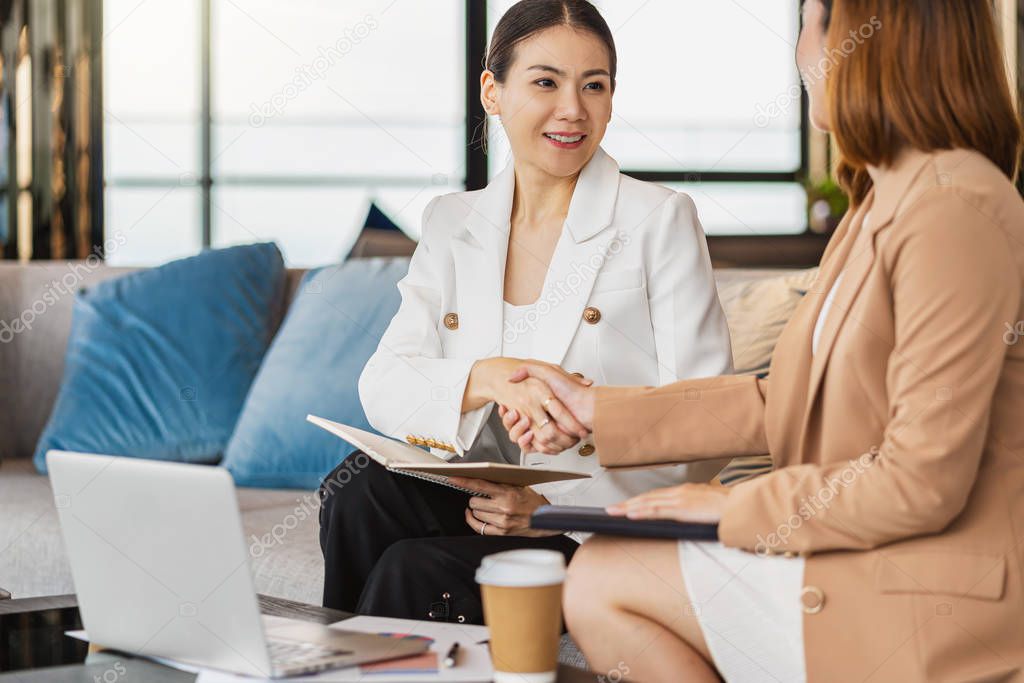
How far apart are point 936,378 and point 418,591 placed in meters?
0.74

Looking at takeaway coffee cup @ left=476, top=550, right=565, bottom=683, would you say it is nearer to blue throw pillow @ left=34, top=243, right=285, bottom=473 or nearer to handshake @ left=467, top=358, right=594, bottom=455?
handshake @ left=467, top=358, right=594, bottom=455

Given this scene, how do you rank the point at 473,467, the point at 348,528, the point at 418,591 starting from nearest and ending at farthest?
the point at 473,467
the point at 418,591
the point at 348,528

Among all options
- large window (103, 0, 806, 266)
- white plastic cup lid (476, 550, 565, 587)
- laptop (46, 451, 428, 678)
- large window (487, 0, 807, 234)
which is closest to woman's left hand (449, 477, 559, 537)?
laptop (46, 451, 428, 678)

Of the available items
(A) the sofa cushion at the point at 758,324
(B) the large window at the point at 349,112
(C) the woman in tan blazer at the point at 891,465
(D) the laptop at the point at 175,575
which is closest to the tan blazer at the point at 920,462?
(C) the woman in tan blazer at the point at 891,465

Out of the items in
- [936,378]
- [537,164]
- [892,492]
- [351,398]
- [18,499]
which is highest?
[537,164]

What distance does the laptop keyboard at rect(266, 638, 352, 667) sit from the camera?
0.96 meters

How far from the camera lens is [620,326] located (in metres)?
1.69

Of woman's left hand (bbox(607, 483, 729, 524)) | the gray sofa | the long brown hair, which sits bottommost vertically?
the gray sofa

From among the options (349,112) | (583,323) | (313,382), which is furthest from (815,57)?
(349,112)

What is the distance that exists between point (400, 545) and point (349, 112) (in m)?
4.16

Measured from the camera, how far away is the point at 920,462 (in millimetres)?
1013

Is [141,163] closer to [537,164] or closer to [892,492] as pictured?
[537,164]

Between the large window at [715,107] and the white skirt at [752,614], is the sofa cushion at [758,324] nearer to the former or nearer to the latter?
the white skirt at [752,614]

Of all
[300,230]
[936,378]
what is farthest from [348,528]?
[300,230]
